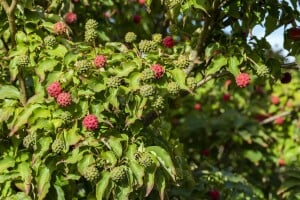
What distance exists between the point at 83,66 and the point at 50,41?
319 mm

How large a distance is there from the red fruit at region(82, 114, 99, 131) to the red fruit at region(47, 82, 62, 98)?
182 mm

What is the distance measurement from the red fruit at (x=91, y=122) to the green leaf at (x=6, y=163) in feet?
1.62

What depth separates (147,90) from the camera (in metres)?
2.82

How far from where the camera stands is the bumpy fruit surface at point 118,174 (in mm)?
2754

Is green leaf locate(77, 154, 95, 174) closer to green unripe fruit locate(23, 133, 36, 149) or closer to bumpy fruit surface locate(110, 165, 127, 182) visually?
bumpy fruit surface locate(110, 165, 127, 182)

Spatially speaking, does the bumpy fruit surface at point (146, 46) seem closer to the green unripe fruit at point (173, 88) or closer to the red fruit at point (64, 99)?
the green unripe fruit at point (173, 88)

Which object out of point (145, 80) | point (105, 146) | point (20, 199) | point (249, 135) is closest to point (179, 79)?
point (145, 80)

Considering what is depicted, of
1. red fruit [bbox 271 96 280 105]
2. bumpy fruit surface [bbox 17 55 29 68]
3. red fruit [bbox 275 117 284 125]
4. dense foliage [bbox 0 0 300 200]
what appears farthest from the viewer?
red fruit [bbox 271 96 280 105]

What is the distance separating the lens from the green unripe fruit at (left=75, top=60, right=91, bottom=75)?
2883mm

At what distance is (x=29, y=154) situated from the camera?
10.3 feet

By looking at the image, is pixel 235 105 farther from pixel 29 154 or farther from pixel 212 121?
pixel 29 154

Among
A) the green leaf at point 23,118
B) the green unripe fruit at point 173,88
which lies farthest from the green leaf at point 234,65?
the green leaf at point 23,118

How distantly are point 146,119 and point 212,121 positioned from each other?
282 cm

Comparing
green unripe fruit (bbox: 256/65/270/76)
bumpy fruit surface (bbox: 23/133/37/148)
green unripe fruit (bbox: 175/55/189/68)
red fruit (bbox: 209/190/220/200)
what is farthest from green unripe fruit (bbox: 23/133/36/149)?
red fruit (bbox: 209/190/220/200)
